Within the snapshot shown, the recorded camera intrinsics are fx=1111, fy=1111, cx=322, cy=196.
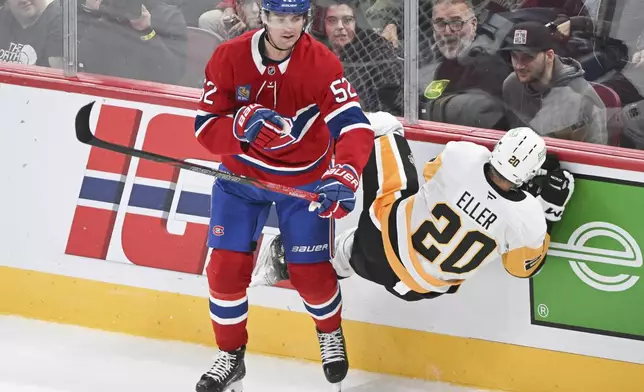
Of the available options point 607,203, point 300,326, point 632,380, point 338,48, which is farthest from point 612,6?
point 300,326

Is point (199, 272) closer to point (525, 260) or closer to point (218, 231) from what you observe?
point (218, 231)

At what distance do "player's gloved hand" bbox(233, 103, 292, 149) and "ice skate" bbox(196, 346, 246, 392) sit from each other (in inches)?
29.5

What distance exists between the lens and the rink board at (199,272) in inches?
139

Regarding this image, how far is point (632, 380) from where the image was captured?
3555 mm

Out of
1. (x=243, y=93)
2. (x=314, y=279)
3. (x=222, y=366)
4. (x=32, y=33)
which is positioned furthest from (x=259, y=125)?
(x=32, y=33)

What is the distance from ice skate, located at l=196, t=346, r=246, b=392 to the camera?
3445mm

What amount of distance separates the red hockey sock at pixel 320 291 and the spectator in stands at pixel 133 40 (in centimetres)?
93

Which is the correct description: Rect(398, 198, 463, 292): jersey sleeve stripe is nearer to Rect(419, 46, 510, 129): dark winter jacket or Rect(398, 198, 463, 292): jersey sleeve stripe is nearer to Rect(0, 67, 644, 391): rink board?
Rect(0, 67, 644, 391): rink board

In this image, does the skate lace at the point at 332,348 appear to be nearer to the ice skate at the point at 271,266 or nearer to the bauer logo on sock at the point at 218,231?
the ice skate at the point at 271,266

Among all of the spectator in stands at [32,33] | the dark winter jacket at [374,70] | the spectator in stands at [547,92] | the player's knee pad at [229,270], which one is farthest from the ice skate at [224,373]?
the spectator in stands at [32,33]

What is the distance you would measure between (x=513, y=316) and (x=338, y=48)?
3.51ft

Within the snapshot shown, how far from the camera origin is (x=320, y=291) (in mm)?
3475

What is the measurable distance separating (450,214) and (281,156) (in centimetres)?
55

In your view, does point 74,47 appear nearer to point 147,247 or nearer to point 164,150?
point 164,150
